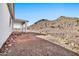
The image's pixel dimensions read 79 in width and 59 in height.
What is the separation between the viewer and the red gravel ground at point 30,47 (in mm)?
1998

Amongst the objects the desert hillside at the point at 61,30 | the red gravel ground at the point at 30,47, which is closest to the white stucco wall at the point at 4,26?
the red gravel ground at the point at 30,47

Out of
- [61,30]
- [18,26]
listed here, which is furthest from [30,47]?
[61,30]

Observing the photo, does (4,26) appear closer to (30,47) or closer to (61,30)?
(30,47)

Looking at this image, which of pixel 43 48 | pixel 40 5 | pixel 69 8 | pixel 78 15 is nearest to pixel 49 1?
pixel 40 5

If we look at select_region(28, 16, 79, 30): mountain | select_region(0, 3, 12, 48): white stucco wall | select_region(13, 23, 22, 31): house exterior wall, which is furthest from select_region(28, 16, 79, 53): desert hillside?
select_region(0, 3, 12, 48): white stucco wall

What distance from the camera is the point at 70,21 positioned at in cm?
212

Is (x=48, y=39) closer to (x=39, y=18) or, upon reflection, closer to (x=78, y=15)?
(x=39, y=18)

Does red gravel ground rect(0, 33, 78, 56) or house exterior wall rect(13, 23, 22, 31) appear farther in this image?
house exterior wall rect(13, 23, 22, 31)

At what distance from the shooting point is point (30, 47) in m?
2.05

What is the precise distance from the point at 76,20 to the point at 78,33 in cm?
16

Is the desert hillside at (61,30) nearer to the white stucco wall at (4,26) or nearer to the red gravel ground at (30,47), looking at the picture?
the red gravel ground at (30,47)

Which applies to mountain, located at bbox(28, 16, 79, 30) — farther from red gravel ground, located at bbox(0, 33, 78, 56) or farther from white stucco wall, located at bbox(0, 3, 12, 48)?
white stucco wall, located at bbox(0, 3, 12, 48)

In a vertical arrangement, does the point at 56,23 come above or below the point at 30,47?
above

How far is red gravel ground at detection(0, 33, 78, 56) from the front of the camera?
6.56 ft
